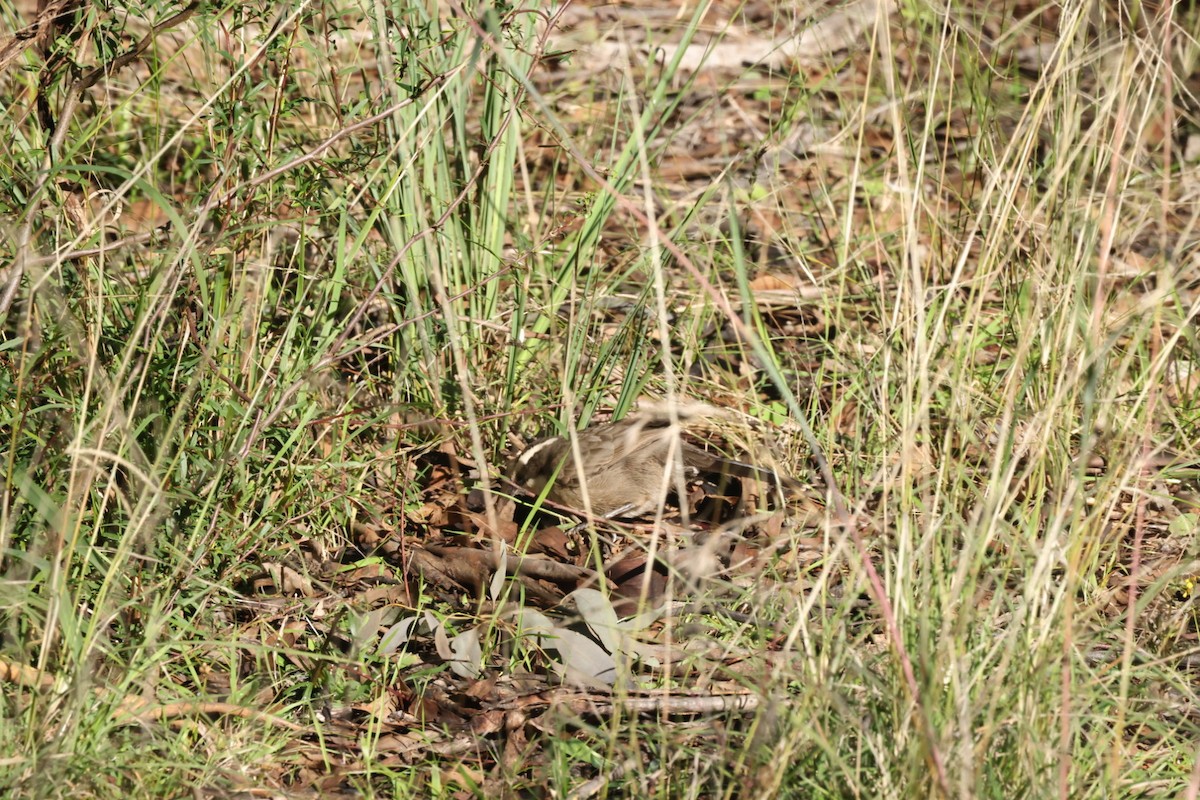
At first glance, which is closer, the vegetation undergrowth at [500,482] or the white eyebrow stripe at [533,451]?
the vegetation undergrowth at [500,482]

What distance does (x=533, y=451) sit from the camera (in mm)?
3066

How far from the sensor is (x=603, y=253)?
415 cm

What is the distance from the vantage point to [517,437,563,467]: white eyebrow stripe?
9.98 ft

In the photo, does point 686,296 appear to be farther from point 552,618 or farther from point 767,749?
point 767,749

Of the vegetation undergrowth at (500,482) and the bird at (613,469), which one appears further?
the bird at (613,469)

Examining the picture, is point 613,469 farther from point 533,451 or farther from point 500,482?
point 500,482

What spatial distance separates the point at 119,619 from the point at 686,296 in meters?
1.89

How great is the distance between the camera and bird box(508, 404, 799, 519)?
302cm

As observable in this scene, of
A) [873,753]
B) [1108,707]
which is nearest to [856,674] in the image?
[873,753]

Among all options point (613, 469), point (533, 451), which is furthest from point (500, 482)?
point (613, 469)

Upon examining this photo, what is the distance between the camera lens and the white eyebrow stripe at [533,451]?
9.98 ft

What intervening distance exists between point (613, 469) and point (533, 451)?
7.7 inches

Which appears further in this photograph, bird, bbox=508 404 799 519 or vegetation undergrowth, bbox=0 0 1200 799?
bird, bbox=508 404 799 519

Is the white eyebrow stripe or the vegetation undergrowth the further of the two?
the white eyebrow stripe
